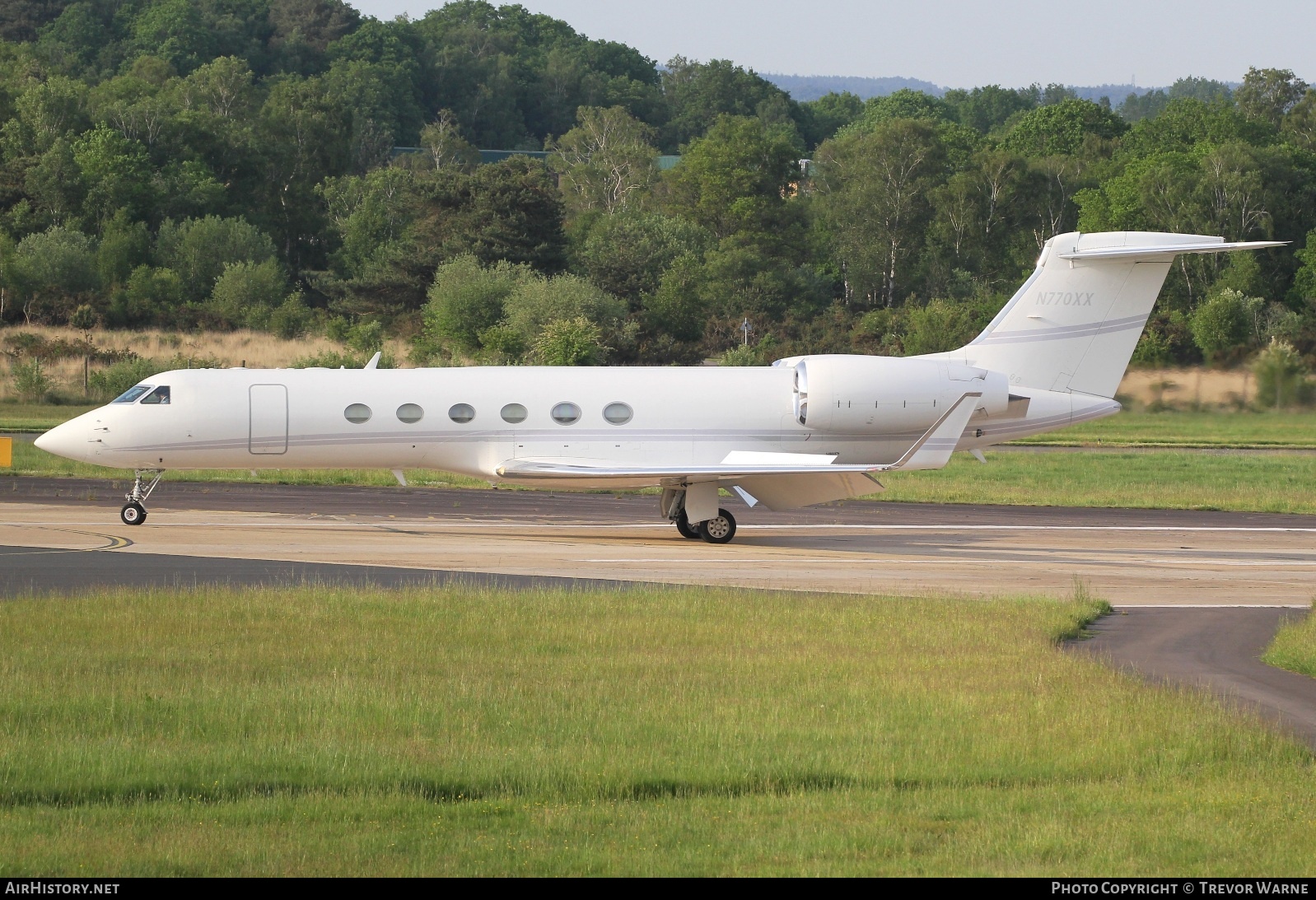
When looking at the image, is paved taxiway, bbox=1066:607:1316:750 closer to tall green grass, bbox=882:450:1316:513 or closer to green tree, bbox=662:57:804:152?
tall green grass, bbox=882:450:1316:513

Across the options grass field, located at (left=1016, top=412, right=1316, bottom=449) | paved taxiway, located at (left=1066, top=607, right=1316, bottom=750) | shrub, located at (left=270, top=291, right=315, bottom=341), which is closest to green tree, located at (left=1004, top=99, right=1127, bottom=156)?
shrub, located at (left=270, top=291, right=315, bottom=341)

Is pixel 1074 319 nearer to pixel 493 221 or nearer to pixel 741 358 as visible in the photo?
pixel 741 358

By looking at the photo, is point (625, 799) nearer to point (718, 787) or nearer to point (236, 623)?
point (718, 787)

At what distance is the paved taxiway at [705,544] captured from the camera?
20.1 m

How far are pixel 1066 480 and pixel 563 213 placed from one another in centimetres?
4292

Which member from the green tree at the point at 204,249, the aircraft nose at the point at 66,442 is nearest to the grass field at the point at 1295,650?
the aircraft nose at the point at 66,442

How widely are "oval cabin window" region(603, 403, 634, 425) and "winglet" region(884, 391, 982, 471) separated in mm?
4299

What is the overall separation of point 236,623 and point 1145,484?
24.8 meters

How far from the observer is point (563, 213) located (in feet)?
240

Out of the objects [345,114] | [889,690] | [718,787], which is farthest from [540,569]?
[345,114]

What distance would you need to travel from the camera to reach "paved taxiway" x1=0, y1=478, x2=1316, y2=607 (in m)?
20.1

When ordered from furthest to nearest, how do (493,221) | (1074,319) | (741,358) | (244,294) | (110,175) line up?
(110,175), (493,221), (244,294), (741,358), (1074,319)

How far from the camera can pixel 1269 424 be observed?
3744cm

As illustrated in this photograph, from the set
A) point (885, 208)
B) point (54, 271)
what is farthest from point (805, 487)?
point (885, 208)
